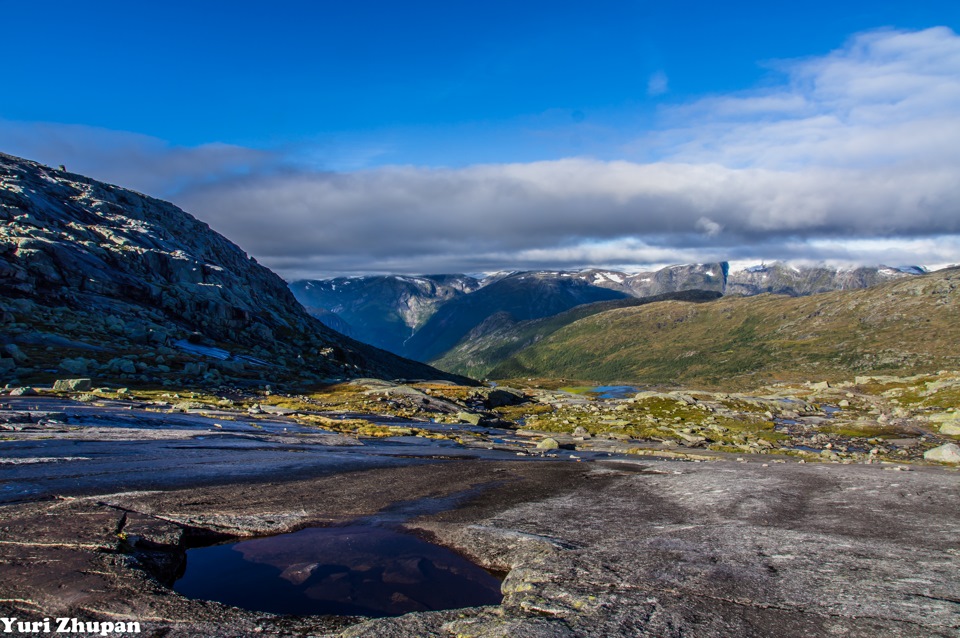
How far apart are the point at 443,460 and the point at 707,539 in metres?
24.6

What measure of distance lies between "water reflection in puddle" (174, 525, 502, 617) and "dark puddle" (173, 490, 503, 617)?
24 millimetres

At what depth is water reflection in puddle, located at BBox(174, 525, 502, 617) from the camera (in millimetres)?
12266

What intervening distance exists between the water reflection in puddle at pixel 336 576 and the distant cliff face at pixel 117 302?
6946 centimetres

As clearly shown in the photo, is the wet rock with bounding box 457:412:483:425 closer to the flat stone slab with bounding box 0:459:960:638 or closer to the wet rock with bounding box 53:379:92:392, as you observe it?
the wet rock with bounding box 53:379:92:392

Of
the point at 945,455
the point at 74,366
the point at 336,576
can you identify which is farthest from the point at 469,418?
the point at 336,576

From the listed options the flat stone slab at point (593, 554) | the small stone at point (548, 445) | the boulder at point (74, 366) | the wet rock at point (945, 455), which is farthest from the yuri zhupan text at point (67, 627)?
the boulder at point (74, 366)

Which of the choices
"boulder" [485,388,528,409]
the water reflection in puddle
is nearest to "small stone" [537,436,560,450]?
the water reflection in puddle

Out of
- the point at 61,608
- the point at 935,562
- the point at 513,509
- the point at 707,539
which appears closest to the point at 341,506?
the point at 513,509

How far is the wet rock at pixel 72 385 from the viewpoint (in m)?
56.3

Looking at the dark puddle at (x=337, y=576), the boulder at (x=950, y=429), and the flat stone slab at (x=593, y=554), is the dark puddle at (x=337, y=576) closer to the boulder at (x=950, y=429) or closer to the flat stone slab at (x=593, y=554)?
the flat stone slab at (x=593, y=554)

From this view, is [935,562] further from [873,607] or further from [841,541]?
[873,607]

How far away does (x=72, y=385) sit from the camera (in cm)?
5741

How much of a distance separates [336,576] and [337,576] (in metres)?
0.03

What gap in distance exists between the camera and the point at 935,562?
43.9ft
